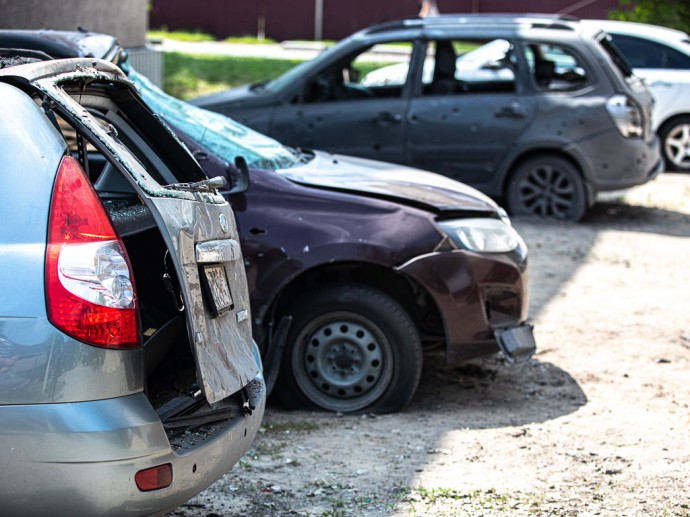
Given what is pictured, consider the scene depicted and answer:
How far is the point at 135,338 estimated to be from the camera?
2957 mm

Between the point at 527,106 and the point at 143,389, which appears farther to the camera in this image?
the point at 527,106

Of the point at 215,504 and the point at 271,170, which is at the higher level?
the point at 271,170

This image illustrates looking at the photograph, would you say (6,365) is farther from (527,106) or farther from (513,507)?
(527,106)

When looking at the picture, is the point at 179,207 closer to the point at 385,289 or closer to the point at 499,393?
the point at 385,289

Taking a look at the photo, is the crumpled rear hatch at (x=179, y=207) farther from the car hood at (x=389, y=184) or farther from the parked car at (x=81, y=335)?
the car hood at (x=389, y=184)

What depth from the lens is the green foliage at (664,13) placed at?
1831cm

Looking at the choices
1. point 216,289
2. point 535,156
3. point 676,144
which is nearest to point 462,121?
point 535,156

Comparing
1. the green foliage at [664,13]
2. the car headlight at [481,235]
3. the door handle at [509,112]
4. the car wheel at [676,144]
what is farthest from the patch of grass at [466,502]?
the green foliage at [664,13]

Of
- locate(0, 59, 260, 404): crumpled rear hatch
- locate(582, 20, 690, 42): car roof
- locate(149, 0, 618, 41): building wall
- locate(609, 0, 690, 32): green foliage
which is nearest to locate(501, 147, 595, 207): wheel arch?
locate(582, 20, 690, 42): car roof

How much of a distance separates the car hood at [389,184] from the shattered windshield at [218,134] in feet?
0.43

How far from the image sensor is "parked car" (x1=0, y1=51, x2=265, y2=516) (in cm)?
279

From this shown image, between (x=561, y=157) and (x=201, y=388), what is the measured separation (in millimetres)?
7705

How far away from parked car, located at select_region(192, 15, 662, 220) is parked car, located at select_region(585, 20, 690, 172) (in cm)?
Result: 318

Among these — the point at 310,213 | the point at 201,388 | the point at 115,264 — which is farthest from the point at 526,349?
the point at 115,264
